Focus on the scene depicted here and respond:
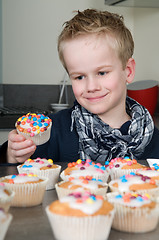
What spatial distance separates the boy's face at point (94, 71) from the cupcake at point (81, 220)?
872 millimetres

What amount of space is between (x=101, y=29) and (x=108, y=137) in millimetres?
489

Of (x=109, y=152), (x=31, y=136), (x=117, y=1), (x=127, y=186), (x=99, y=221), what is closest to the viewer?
(x=99, y=221)

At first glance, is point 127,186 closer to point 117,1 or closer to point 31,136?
point 31,136

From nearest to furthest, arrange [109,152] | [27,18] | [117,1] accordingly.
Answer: [109,152], [117,1], [27,18]

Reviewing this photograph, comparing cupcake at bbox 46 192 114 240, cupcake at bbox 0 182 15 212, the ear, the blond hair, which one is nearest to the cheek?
the blond hair

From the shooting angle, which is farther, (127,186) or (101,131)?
(101,131)

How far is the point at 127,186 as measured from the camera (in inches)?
40.5

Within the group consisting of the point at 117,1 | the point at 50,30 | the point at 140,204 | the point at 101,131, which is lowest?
the point at 101,131

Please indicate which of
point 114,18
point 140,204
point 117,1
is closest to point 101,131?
point 114,18

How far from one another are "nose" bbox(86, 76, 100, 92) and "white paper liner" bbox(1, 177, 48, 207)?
61cm

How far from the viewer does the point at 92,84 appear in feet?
5.28

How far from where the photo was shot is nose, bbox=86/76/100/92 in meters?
1.61

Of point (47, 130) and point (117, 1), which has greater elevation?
point (117, 1)

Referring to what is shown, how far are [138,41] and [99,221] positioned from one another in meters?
3.06
